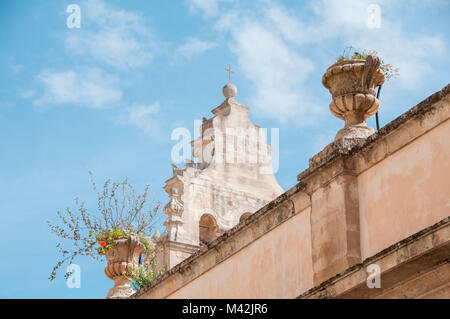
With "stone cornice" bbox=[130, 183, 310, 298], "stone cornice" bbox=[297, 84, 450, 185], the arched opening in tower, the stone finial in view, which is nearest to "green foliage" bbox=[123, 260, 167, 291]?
"stone cornice" bbox=[130, 183, 310, 298]

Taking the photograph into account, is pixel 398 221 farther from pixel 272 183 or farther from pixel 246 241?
pixel 272 183

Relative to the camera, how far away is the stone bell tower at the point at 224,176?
28.8m

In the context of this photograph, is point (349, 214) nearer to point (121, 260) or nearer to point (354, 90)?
point (354, 90)

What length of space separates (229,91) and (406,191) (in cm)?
2415

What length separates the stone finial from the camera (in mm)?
31281

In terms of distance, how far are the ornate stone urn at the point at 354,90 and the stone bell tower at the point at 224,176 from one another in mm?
18923

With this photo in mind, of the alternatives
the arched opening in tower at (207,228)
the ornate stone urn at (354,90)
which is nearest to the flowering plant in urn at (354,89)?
Result: the ornate stone urn at (354,90)

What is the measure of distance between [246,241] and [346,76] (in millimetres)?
1956

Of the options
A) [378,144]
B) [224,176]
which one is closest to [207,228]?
[224,176]

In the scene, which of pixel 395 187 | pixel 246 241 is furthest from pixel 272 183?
pixel 395 187

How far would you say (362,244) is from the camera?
25.7 ft

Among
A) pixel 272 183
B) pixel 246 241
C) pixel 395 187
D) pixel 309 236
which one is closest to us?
pixel 395 187

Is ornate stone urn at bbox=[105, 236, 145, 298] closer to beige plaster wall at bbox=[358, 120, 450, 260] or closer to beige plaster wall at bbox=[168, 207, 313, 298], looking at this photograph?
beige plaster wall at bbox=[168, 207, 313, 298]
